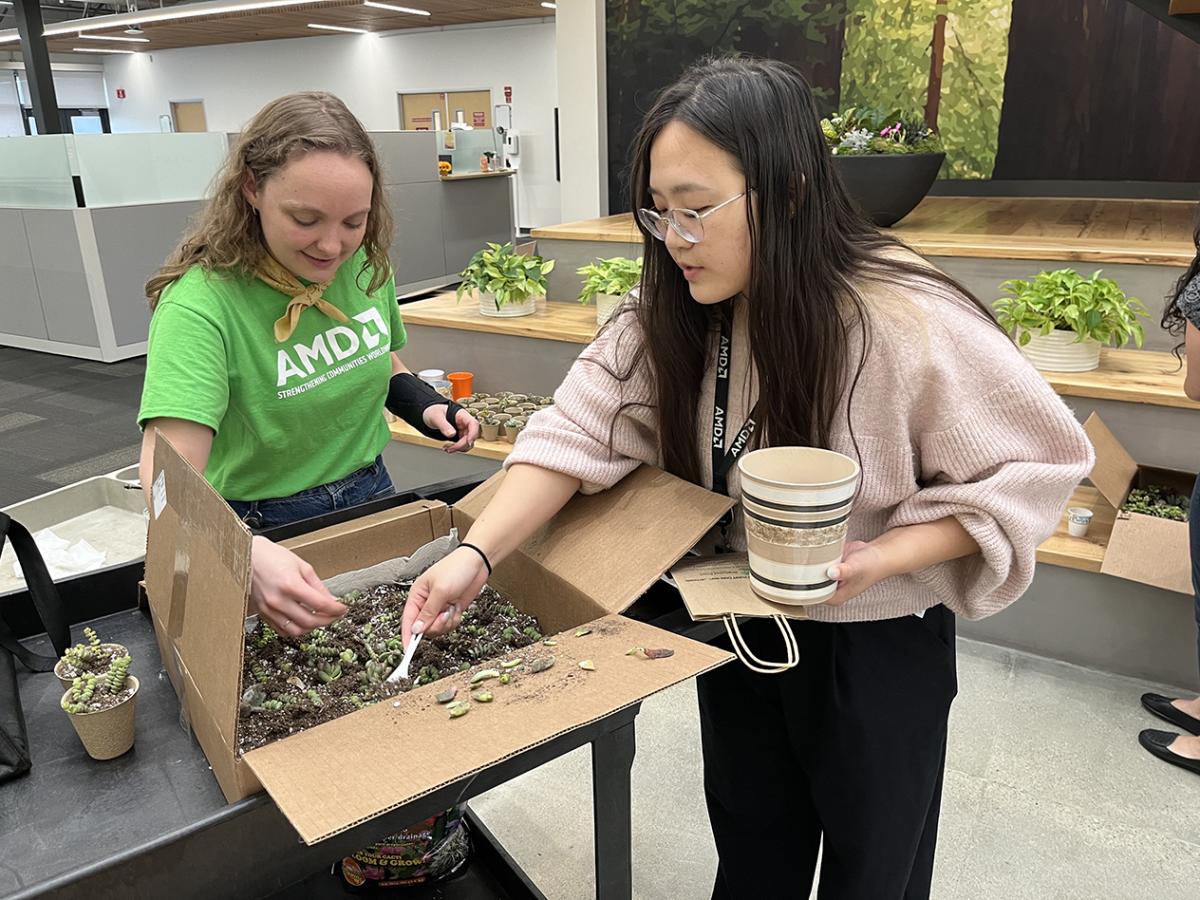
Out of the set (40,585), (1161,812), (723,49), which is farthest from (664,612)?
(723,49)

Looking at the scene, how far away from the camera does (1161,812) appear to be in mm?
1842

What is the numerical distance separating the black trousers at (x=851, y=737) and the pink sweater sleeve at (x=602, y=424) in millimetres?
254

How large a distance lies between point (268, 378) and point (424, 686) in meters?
0.61

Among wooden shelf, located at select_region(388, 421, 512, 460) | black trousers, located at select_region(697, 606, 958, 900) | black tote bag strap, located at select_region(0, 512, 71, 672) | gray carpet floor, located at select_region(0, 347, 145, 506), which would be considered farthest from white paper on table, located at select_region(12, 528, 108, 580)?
black trousers, located at select_region(697, 606, 958, 900)

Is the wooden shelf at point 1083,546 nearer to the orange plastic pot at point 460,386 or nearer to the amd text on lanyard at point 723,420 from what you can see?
the amd text on lanyard at point 723,420

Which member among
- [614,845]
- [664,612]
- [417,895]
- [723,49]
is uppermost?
[723,49]

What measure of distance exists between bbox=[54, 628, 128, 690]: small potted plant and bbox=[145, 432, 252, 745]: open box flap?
0.17 feet

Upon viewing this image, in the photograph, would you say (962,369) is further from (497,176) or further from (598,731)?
(497,176)

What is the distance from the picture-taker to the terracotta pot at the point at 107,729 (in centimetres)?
80

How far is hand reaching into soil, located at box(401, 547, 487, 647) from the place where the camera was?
3.12 ft

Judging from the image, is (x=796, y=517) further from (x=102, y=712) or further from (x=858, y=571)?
(x=102, y=712)

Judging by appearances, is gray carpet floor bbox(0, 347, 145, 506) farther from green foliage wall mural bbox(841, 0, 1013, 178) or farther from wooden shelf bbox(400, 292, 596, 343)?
green foliage wall mural bbox(841, 0, 1013, 178)

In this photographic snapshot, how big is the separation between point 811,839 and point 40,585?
3.34 ft

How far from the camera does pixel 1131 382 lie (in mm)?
2289
